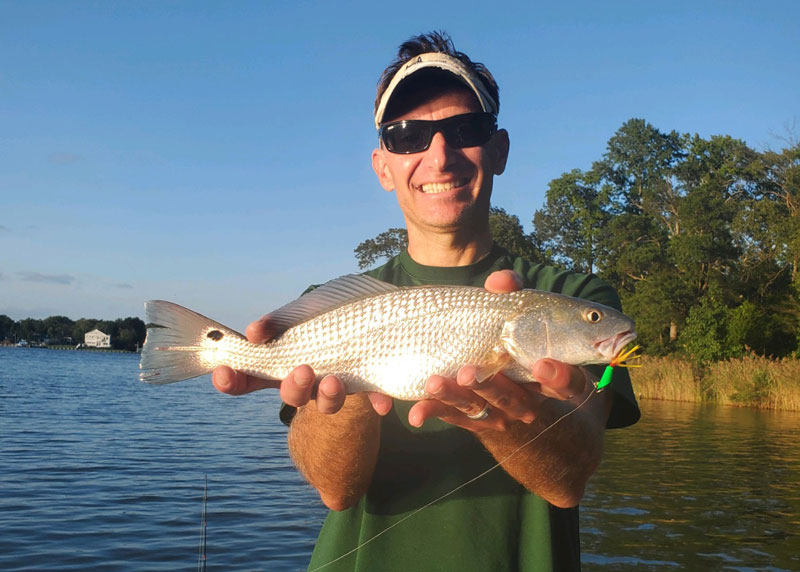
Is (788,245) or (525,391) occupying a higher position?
(788,245)

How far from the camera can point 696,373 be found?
33000 mm

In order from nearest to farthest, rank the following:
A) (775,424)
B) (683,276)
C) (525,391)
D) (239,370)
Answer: (525,391) → (239,370) → (775,424) → (683,276)

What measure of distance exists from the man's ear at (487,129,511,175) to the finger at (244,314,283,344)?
57.5 inches

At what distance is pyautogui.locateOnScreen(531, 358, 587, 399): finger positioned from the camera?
9.27 feet

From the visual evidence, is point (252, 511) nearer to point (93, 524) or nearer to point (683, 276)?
point (93, 524)

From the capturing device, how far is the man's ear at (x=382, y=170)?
13.1 ft

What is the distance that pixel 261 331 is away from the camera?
3.21m

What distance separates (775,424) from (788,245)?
835 inches

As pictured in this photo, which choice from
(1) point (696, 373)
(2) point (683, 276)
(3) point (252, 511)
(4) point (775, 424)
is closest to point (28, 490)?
(3) point (252, 511)

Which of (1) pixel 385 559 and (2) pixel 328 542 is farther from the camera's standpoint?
(2) pixel 328 542

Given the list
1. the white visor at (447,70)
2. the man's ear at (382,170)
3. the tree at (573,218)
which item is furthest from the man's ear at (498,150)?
the tree at (573,218)

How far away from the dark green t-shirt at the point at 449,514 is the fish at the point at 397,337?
1.40ft

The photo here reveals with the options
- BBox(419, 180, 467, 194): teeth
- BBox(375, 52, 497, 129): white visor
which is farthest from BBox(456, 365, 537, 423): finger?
BBox(375, 52, 497, 129): white visor

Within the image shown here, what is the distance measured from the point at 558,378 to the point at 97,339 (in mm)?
184124
